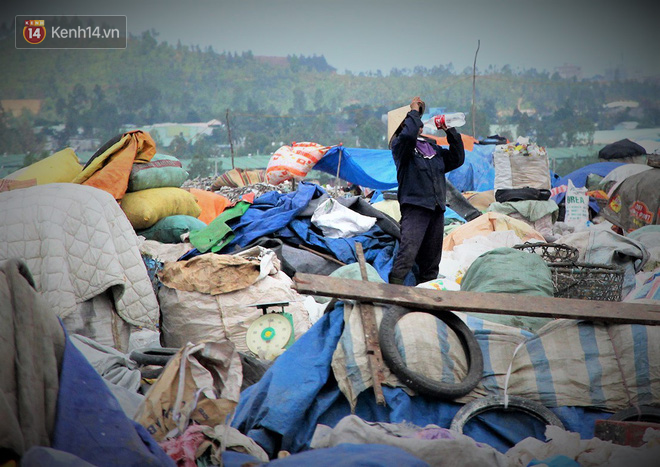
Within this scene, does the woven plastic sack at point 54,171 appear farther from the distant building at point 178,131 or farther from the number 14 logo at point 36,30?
the distant building at point 178,131

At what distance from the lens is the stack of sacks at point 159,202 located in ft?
18.7

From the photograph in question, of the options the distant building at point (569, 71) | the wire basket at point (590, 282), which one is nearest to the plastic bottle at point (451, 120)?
the wire basket at point (590, 282)

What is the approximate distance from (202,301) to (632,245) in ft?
11.2

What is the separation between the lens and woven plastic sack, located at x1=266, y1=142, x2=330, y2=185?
7988mm

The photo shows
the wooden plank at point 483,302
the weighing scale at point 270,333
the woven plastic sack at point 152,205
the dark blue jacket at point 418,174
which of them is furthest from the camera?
the woven plastic sack at point 152,205

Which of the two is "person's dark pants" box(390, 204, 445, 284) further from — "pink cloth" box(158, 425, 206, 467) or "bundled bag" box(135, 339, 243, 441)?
"pink cloth" box(158, 425, 206, 467)

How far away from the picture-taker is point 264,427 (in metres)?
2.45

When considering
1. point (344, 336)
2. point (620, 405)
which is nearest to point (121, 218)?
point (344, 336)

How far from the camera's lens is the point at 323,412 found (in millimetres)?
2539

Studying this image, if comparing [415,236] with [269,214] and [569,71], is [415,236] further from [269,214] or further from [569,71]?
[569,71]

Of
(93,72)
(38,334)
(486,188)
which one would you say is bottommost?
(486,188)

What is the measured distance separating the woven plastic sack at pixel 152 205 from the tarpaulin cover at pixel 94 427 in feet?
12.9

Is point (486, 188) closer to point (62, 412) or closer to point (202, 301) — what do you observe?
point (202, 301)

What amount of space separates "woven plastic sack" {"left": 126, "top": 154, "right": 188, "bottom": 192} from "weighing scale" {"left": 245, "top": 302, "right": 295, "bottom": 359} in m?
2.40
